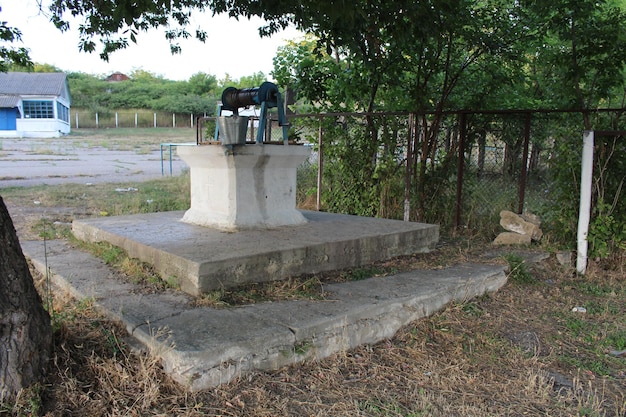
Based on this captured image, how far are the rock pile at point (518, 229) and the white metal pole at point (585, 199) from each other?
0.84 meters

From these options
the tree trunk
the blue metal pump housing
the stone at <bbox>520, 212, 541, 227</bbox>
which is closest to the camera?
the tree trunk

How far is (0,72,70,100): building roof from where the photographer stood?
142ft

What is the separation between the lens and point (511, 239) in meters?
6.54

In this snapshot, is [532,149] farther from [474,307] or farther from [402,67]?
[474,307]

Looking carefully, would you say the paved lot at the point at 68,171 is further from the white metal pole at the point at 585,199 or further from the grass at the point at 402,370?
the white metal pole at the point at 585,199

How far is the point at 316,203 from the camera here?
8.91 meters

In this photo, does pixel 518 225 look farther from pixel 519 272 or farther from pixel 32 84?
pixel 32 84

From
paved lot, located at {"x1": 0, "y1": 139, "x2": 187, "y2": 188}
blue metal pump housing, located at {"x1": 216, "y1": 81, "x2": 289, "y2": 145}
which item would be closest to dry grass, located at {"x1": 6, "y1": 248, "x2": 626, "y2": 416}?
blue metal pump housing, located at {"x1": 216, "y1": 81, "x2": 289, "y2": 145}

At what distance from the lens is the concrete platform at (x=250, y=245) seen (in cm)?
412

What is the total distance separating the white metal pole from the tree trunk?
16.9ft

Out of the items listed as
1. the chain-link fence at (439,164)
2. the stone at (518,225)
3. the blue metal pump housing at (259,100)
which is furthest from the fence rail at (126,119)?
the stone at (518,225)

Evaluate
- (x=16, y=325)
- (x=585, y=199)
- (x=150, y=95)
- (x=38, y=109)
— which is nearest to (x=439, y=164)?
(x=585, y=199)

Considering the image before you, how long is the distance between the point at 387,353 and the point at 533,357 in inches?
38.1

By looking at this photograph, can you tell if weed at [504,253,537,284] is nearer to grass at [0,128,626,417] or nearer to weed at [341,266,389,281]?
grass at [0,128,626,417]
